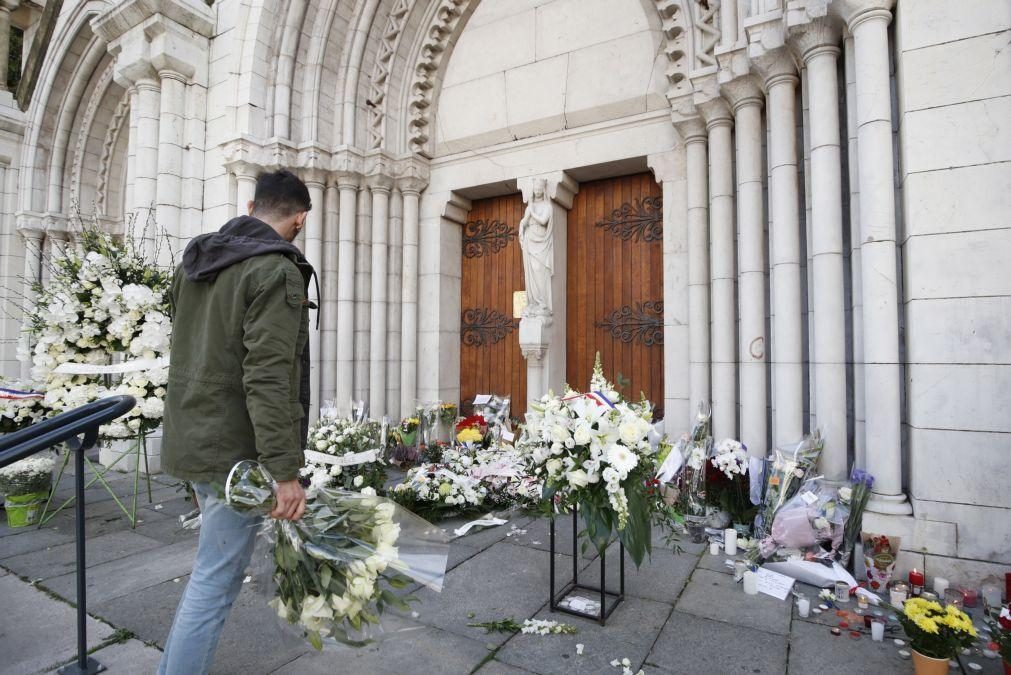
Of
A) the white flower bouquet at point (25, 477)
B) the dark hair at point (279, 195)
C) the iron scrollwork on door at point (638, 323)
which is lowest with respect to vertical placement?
the white flower bouquet at point (25, 477)

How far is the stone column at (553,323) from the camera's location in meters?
5.19

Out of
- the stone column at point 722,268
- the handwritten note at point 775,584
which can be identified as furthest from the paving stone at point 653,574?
the stone column at point 722,268

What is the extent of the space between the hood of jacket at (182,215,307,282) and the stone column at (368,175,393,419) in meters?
4.24

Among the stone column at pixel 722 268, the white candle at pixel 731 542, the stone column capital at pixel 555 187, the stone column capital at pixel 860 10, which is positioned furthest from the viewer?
the stone column capital at pixel 555 187

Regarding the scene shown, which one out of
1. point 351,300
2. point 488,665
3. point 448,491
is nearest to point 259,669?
point 488,665

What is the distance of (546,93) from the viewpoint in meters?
5.46

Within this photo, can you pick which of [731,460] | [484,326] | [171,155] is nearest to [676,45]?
[484,326]

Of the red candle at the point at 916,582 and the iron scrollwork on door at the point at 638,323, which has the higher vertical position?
the iron scrollwork on door at the point at 638,323

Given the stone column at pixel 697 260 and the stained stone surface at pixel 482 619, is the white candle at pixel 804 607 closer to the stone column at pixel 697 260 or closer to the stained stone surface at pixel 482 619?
the stained stone surface at pixel 482 619

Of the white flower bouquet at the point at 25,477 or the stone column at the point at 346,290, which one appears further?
the stone column at the point at 346,290

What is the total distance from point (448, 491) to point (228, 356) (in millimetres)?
2428

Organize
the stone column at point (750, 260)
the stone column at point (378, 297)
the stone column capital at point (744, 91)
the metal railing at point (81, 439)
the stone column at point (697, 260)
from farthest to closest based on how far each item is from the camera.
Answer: the stone column at point (378, 297) → the stone column at point (697, 260) → the stone column capital at point (744, 91) → the stone column at point (750, 260) → the metal railing at point (81, 439)

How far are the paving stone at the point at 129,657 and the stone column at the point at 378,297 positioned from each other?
152 inches

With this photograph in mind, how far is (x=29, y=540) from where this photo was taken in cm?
345
